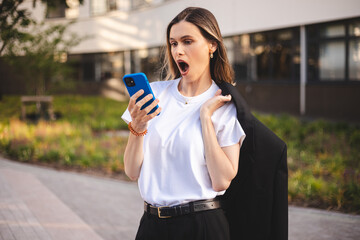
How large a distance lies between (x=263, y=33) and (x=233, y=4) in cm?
187

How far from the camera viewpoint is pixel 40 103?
1552cm

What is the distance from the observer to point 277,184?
7.42ft

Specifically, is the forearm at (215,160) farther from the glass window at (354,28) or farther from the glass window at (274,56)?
the glass window at (274,56)

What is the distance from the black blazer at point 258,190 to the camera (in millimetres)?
2180

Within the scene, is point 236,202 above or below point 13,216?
above

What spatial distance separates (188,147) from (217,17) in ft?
57.2

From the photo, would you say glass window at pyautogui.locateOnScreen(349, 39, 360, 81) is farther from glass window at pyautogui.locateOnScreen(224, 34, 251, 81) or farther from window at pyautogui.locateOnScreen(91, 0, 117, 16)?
window at pyautogui.locateOnScreen(91, 0, 117, 16)

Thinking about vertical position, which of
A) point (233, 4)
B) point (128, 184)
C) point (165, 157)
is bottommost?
point (128, 184)

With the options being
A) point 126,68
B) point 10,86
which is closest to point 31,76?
point 126,68

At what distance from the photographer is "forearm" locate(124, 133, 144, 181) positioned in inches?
83.6

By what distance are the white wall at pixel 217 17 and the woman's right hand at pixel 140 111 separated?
34.8ft

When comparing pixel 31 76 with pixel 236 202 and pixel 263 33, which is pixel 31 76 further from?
pixel 236 202

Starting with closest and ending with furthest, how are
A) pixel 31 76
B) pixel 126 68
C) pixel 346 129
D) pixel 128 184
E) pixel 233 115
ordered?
pixel 233 115, pixel 128 184, pixel 346 129, pixel 31 76, pixel 126 68

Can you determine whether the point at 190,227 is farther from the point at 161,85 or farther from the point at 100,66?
the point at 100,66
